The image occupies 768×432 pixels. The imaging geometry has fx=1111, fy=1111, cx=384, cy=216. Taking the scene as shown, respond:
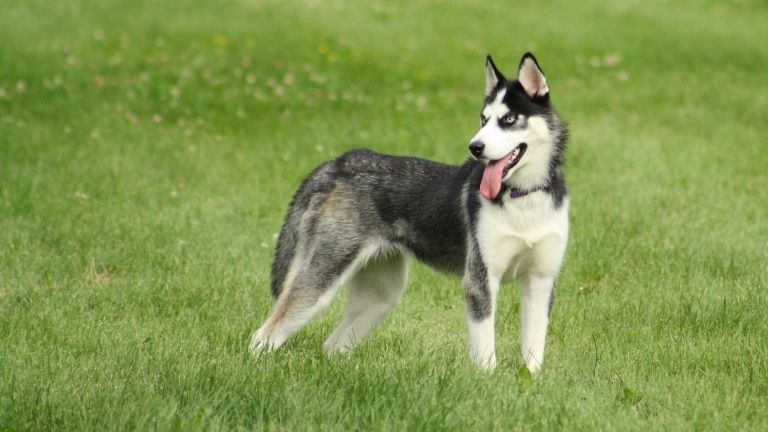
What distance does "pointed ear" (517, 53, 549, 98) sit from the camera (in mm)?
6117

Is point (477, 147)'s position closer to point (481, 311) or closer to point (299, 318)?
point (481, 311)

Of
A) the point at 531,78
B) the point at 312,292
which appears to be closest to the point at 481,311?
the point at 312,292

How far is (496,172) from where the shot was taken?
242 inches

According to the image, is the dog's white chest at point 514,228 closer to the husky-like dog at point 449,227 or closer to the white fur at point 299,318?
the husky-like dog at point 449,227

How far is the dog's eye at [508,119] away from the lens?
242 inches

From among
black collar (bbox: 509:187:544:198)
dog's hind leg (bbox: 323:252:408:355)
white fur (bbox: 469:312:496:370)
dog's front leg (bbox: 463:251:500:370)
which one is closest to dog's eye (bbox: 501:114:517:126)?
black collar (bbox: 509:187:544:198)

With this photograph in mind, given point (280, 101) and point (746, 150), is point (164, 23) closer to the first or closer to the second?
point (280, 101)

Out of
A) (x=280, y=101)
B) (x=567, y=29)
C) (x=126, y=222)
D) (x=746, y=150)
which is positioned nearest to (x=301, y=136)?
(x=280, y=101)

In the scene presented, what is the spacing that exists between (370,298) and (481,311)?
105 cm

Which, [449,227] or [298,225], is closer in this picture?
[449,227]

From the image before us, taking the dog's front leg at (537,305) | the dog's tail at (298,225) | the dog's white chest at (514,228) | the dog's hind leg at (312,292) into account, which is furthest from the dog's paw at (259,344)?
the dog's front leg at (537,305)

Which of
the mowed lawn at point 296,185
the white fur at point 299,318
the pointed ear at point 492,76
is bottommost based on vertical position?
the mowed lawn at point 296,185

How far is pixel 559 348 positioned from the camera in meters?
7.04

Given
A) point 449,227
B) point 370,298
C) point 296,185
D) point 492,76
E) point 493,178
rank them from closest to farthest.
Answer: point 493,178, point 492,76, point 449,227, point 370,298, point 296,185
